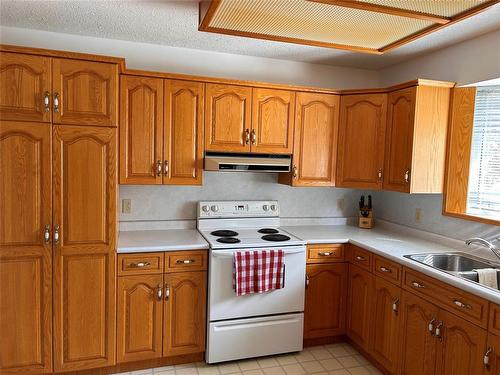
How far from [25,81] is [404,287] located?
104 inches

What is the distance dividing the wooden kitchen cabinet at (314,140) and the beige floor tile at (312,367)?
1383 mm

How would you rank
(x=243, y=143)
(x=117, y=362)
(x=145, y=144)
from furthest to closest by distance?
(x=243, y=143)
(x=145, y=144)
(x=117, y=362)

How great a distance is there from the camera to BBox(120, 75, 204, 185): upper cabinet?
2.67 metres

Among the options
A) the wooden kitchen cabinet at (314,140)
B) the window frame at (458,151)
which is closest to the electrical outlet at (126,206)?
the wooden kitchen cabinet at (314,140)

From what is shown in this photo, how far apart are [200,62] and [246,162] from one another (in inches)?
36.9

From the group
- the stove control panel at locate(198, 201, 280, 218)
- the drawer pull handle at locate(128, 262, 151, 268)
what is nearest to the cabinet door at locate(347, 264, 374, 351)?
the stove control panel at locate(198, 201, 280, 218)

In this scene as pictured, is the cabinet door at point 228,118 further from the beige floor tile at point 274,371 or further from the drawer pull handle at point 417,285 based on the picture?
the beige floor tile at point 274,371

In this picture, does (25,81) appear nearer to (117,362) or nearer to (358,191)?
(117,362)

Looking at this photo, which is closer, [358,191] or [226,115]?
[226,115]

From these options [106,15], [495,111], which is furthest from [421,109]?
[106,15]

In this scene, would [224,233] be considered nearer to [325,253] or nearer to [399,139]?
[325,253]

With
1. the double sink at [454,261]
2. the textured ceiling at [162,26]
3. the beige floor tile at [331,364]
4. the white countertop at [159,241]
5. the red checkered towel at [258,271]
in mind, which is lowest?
the beige floor tile at [331,364]

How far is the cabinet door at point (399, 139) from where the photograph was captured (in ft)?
8.96

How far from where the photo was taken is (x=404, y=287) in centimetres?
238
